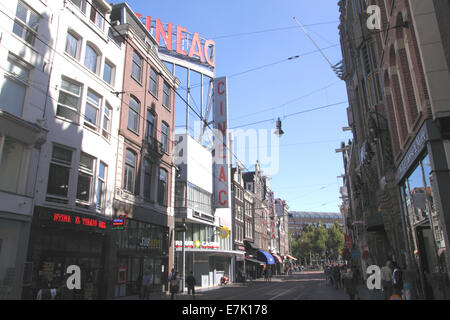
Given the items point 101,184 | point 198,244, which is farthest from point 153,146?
point 198,244

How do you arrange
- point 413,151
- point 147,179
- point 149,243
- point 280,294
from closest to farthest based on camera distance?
point 413,151, point 280,294, point 149,243, point 147,179

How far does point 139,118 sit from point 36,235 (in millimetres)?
10709

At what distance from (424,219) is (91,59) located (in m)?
17.7

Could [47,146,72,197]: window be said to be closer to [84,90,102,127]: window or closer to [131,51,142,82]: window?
[84,90,102,127]: window

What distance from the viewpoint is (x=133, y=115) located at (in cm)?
2223

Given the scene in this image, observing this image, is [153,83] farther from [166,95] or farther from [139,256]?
[139,256]

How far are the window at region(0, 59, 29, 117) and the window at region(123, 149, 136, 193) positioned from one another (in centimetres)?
768

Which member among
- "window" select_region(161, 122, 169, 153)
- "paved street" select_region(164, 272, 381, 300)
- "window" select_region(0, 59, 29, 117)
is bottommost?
"paved street" select_region(164, 272, 381, 300)

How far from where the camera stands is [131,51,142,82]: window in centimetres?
2275

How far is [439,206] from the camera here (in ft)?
32.6

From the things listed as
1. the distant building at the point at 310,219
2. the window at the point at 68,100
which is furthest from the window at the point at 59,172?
the distant building at the point at 310,219

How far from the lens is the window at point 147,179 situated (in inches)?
902

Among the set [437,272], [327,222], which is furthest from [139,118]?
[327,222]

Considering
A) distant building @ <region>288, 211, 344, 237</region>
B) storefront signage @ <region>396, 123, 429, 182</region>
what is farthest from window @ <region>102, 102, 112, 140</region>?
distant building @ <region>288, 211, 344, 237</region>
